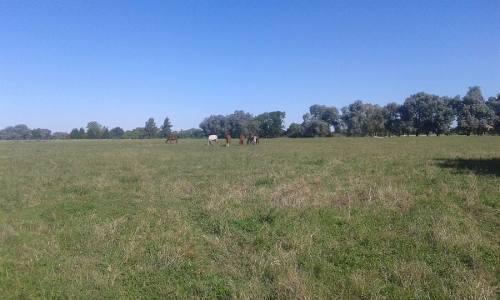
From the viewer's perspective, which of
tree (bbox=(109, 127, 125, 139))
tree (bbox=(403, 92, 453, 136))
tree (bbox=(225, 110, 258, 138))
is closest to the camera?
tree (bbox=(403, 92, 453, 136))

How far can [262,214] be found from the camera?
11062mm

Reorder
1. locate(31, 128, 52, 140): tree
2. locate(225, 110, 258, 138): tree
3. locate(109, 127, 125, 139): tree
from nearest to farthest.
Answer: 1. locate(225, 110, 258, 138): tree
2. locate(109, 127, 125, 139): tree
3. locate(31, 128, 52, 140): tree

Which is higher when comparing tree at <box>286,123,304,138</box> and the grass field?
tree at <box>286,123,304,138</box>

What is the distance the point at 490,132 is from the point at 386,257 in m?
113

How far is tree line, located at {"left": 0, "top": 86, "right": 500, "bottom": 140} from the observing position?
345ft

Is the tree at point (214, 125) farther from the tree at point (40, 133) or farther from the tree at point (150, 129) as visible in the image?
the tree at point (40, 133)

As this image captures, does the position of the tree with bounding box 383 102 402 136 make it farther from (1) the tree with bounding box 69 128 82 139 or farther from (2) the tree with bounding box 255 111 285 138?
(1) the tree with bounding box 69 128 82 139

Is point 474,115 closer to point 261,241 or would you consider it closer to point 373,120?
point 373,120

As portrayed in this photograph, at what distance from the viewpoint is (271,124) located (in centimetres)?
14438

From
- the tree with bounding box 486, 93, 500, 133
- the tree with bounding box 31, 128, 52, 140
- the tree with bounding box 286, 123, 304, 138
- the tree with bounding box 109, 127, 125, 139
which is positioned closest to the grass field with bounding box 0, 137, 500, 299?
the tree with bounding box 486, 93, 500, 133

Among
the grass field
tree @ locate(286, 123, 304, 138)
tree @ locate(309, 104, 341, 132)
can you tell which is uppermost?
tree @ locate(309, 104, 341, 132)

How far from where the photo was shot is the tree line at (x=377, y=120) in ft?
345

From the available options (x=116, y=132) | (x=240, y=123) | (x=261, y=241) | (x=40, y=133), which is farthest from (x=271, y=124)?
(x=261, y=241)

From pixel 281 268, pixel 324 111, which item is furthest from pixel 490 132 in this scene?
pixel 281 268
